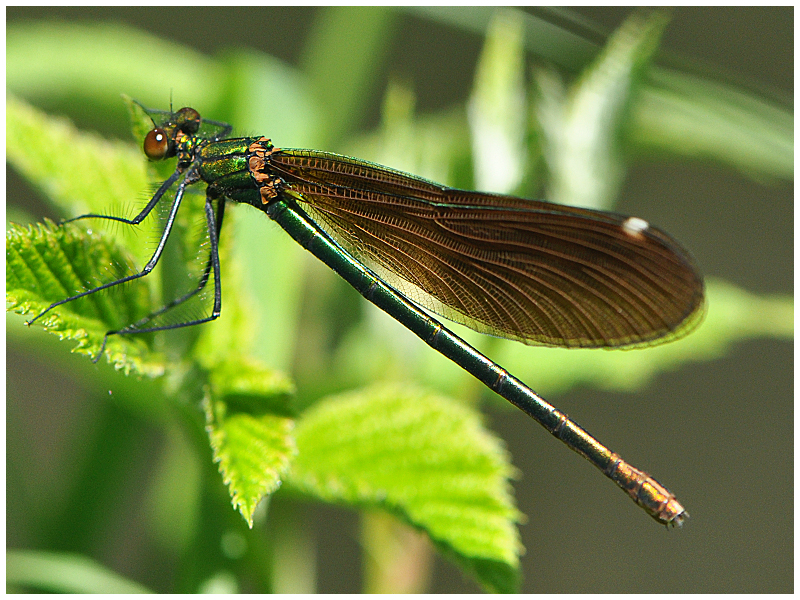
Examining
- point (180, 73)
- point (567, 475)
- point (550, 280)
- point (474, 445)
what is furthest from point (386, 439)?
point (567, 475)

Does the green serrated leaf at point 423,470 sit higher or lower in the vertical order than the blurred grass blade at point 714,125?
lower

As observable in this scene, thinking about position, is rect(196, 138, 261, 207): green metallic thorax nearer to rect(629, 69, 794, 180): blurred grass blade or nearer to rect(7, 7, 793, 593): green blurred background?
rect(629, 69, 794, 180): blurred grass blade

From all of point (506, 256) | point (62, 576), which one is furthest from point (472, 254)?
point (62, 576)

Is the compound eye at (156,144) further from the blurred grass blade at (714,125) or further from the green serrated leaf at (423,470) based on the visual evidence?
the blurred grass blade at (714,125)

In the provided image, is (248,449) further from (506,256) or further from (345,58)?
(345,58)

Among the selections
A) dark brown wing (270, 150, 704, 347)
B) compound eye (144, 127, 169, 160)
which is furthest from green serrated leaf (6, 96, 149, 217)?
dark brown wing (270, 150, 704, 347)

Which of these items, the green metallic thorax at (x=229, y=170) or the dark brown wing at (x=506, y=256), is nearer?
the dark brown wing at (x=506, y=256)

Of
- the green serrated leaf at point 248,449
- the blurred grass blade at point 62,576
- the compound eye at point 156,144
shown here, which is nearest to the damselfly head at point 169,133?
the compound eye at point 156,144
